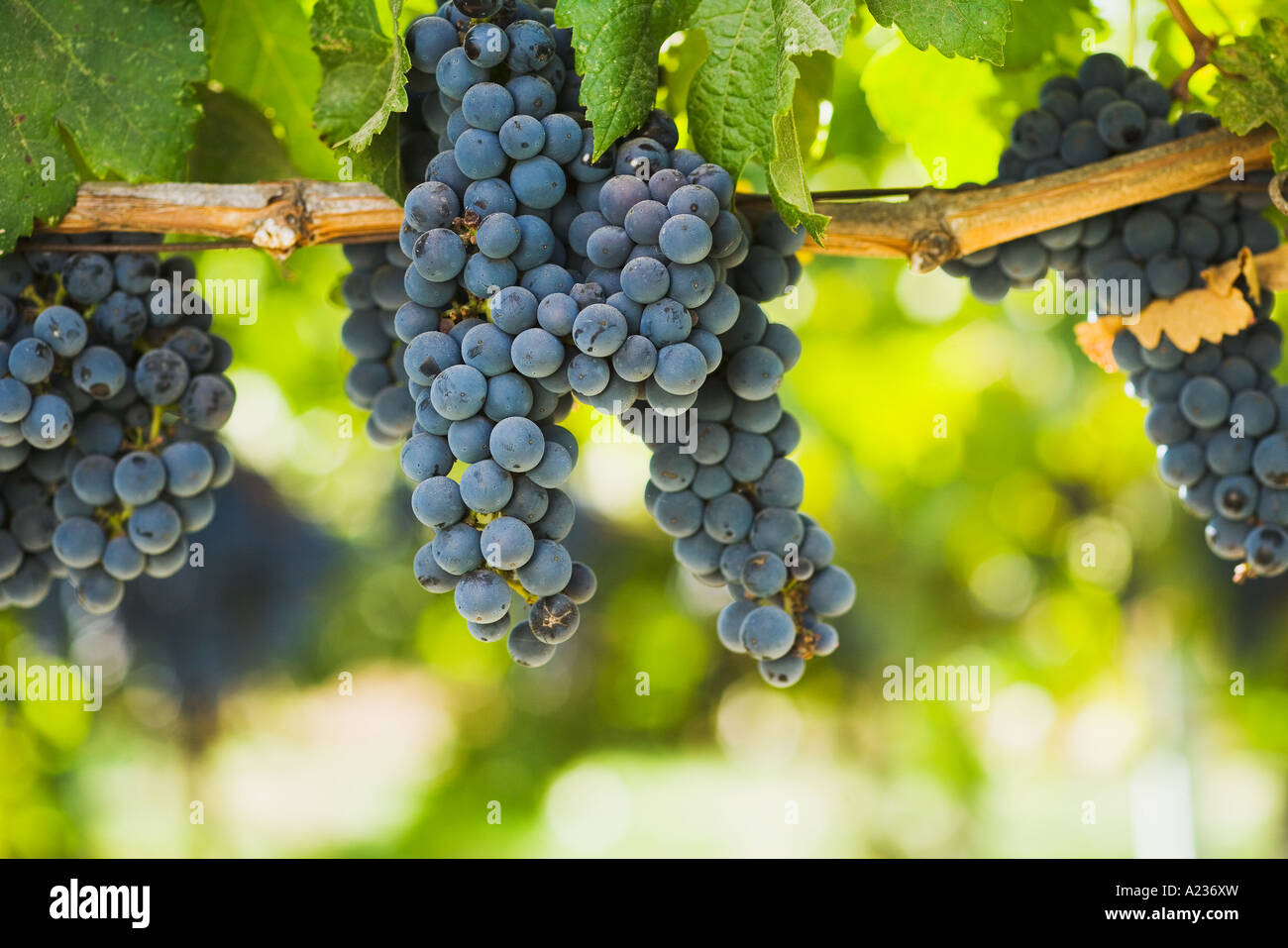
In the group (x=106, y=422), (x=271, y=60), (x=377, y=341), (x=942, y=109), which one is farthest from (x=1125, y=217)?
(x=106, y=422)

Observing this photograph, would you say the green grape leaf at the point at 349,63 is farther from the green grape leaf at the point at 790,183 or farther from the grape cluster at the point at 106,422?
the green grape leaf at the point at 790,183

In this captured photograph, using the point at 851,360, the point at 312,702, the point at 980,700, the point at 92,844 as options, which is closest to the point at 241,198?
the point at 851,360

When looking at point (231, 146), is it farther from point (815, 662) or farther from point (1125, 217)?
point (815, 662)

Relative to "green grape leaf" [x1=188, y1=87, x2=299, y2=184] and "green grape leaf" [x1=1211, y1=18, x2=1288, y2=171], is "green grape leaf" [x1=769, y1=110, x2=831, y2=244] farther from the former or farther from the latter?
"green grape leaf" [x1=188, y1=87, x2=299, y2=184]

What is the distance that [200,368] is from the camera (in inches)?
59.7

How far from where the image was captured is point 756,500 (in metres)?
1.36

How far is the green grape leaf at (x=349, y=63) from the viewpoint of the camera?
1307mm

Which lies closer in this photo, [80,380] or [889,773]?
[80,380]

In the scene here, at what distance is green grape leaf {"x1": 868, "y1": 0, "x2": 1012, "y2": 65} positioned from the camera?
1.15 metres

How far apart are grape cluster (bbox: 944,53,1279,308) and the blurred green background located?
27 cm

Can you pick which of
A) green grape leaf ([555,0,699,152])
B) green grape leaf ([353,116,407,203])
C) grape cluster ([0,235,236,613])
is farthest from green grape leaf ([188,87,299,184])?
green grape leaf ([555,0,699,152])

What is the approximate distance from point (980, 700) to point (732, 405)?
14.5 feet

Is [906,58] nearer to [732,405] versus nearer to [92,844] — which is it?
[732,405]

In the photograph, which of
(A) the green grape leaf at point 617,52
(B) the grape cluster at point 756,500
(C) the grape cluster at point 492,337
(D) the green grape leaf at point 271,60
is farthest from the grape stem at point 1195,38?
(D) the green grape leaf at point 271,60
